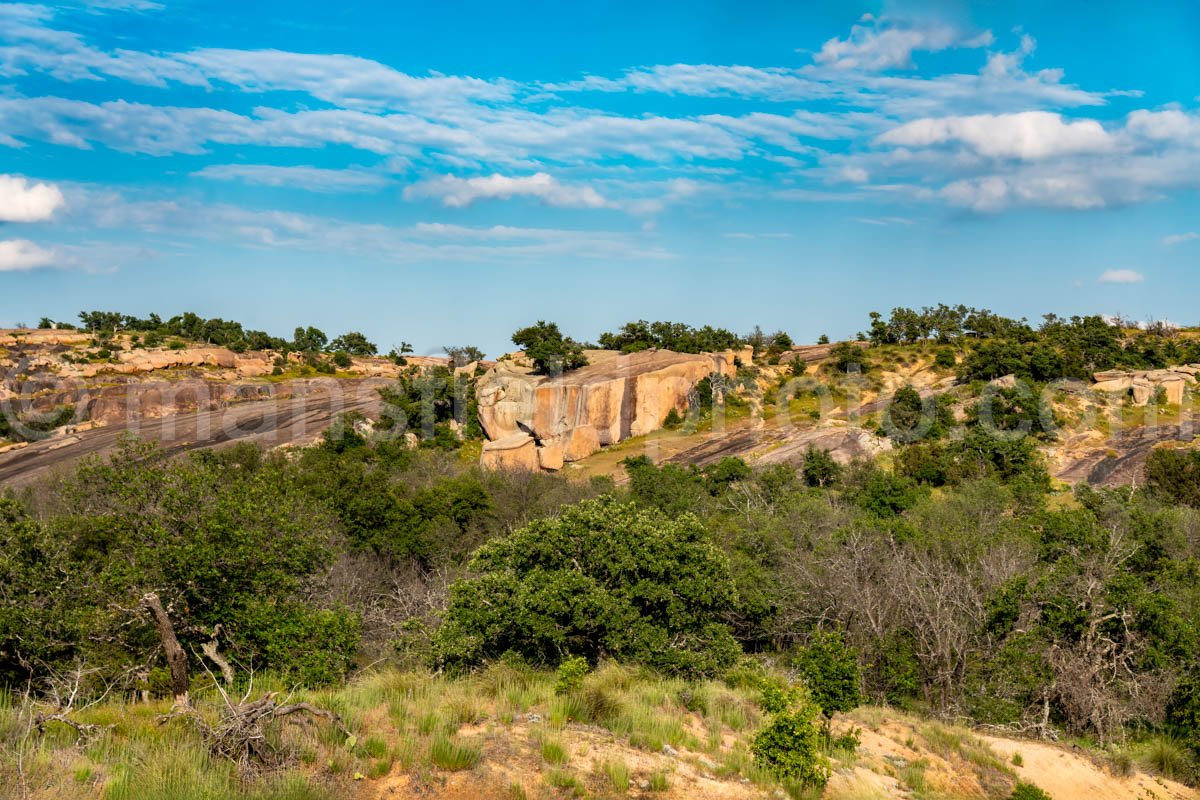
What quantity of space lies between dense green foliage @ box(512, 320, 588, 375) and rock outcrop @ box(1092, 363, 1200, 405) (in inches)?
1345

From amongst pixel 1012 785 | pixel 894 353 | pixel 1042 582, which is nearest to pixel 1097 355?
pixel 894 353

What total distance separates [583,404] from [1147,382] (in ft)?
115

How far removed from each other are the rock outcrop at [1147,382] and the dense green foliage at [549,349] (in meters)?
34.2

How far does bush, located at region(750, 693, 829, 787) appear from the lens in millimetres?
10445

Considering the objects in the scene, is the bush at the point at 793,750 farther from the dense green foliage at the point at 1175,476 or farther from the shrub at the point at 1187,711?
the dense green foliage at the point at 1175,476

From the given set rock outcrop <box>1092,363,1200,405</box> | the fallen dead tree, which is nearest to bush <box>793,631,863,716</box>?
the fallen dead tree

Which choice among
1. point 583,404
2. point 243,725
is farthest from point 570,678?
point 583,404

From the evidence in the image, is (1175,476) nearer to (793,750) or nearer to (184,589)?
(793,750)

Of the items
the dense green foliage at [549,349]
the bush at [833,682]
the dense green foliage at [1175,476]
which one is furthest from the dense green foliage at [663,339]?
the bush at [833,682]

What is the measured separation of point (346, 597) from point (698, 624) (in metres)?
10.7

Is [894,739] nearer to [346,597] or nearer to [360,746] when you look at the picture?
[360,746]

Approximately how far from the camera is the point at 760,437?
5062cm

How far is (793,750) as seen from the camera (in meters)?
10.5

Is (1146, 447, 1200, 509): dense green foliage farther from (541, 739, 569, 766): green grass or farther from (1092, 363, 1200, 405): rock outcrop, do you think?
(541, 739, 569, 766): green grass
